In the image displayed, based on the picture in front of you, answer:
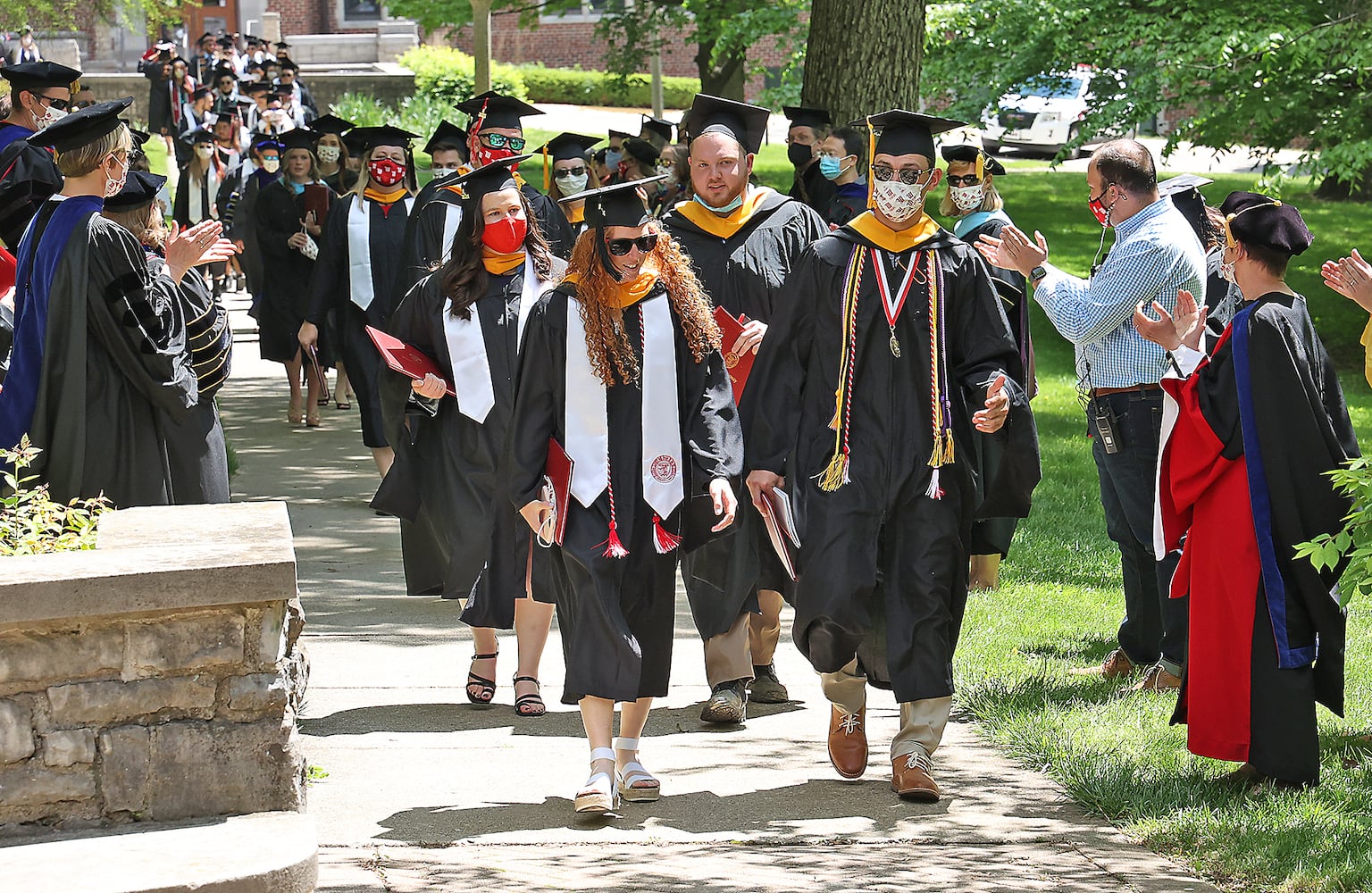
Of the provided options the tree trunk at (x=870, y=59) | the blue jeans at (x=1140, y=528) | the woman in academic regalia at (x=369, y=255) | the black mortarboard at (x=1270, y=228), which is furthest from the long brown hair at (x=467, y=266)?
the tree trunk at (x=870, y=59)

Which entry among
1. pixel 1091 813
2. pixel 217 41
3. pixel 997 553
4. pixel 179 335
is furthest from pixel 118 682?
pixel 217 41

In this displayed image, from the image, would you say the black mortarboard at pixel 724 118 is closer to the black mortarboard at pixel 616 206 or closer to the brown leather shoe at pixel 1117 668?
the black mortarboard at pixel 616 206

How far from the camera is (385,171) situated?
10.4 meters

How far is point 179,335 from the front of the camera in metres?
6.10

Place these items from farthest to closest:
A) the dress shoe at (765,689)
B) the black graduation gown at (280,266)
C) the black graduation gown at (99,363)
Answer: the black graduation gown at (280,266) → the dress shoe at (765,689) → the black graduation gown at (99,363)

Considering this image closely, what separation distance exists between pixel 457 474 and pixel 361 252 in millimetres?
3935

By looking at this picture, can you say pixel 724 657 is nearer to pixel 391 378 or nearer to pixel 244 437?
pixel 391 378

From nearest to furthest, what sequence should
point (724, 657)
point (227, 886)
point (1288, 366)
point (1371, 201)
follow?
point (227, 886) → point (1288, 366) → point (724, 657) → point (1371, 201)

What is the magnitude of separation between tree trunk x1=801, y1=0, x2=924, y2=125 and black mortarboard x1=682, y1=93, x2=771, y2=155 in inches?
200

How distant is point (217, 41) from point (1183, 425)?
29.9 meters

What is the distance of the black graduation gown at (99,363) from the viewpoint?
5.88 metres

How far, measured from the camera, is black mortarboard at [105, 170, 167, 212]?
21.5ft

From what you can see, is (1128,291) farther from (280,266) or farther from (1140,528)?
(280,266)

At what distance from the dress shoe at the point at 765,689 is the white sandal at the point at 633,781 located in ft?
4.52
